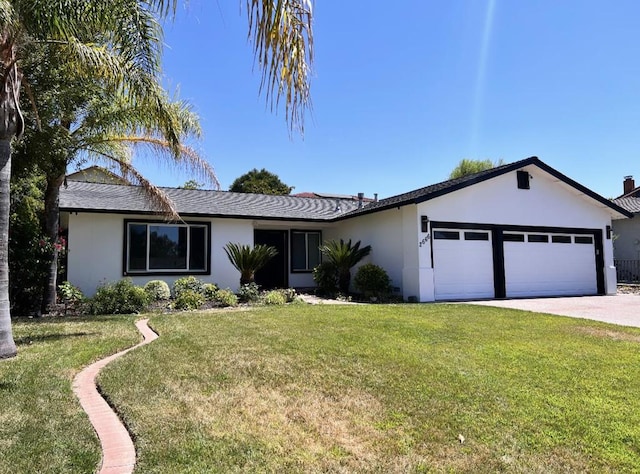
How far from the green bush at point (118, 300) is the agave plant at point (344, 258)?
259 inches

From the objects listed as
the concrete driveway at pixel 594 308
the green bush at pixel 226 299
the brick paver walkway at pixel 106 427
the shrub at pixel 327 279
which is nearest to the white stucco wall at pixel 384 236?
the shrub at pixel 327 279

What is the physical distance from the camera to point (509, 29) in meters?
10.9

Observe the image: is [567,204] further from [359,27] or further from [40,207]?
[40,207]

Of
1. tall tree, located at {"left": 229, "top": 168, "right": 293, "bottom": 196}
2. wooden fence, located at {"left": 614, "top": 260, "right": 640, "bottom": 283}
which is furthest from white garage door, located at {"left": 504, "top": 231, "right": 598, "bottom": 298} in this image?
tall tree, located at {"left": 229, "top": 168, "right": 293, "bottom": 196}

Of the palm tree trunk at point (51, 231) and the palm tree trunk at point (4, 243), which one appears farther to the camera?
the palm tree trunk at point (51, 231)

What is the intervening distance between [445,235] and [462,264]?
3.84 ft

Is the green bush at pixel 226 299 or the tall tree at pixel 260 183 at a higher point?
the tall tree at pixel 260 183

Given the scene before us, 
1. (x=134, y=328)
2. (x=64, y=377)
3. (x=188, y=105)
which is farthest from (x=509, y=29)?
(x=64, y=377)

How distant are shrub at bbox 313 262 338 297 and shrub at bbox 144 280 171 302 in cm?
523

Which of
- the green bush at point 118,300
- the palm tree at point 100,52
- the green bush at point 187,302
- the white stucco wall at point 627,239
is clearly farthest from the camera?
the white stucco wall at point 627,239

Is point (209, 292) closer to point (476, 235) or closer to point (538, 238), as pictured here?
point (476, 235)

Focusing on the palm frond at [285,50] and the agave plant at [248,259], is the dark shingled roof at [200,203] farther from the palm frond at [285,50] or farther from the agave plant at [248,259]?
the palm frond at [285,50]

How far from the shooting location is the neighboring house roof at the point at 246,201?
547 inches

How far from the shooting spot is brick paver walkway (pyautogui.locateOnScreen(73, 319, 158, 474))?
10.3 ft
